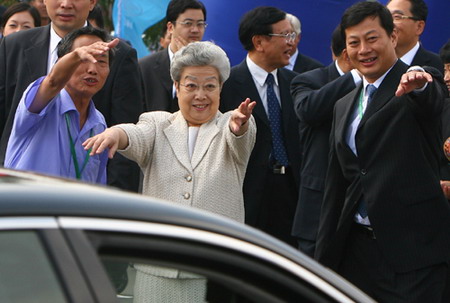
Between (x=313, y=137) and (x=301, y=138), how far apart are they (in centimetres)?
13

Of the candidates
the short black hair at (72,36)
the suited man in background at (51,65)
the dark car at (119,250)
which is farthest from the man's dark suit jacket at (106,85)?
the dark car at (119,250)

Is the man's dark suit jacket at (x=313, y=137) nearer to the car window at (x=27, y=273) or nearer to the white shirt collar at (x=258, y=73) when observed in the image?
Result: the white shirt collar at (x=258, y=73)

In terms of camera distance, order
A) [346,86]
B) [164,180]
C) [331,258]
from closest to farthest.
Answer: [164,180] → [331,258] → [346,86]

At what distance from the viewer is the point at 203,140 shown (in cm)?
541

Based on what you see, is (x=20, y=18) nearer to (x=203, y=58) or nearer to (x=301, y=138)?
(x=301, y=138)

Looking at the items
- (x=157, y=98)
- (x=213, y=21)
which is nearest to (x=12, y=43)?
(x=157, y=98)

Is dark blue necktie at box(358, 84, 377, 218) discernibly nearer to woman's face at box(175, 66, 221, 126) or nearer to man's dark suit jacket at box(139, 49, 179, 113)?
woman's face at box(175, 66, 221, 126)

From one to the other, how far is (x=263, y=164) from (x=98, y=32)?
6.28 feet

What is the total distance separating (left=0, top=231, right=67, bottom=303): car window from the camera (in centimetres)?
186

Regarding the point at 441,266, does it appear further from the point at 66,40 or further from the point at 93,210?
the point at 93,210

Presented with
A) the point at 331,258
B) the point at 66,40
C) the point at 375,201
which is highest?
the point at 66,40

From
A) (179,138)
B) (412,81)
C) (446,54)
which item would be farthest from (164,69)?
(412,81)

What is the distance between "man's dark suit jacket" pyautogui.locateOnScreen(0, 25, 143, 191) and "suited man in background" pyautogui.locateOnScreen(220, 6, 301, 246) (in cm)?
100

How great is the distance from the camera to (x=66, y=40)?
5531mm
